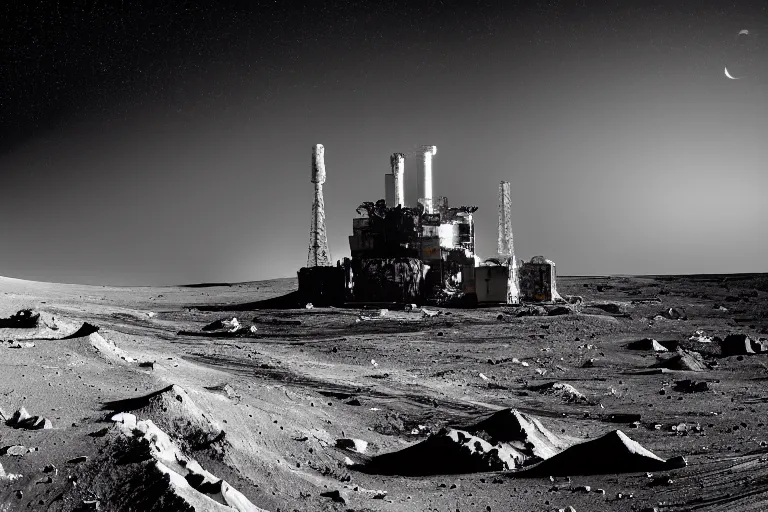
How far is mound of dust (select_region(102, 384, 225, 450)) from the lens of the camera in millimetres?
10094

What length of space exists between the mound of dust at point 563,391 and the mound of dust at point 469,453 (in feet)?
14.8

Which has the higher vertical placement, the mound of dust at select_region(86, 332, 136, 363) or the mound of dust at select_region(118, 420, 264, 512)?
the mound of dust at select_region(86, 332, 136, 363)

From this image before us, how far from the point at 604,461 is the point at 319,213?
3248cm

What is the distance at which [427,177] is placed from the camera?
44.6 meters

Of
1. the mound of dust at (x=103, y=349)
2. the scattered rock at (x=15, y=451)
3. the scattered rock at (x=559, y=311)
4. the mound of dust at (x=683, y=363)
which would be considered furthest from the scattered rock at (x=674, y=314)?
the scattered rock at (x=15, y=451)

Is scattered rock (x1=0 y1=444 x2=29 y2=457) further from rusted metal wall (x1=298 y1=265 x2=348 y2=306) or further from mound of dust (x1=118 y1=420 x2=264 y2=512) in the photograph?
rusted metal wall (x1=298 y1=265 x2=348 y2=306)

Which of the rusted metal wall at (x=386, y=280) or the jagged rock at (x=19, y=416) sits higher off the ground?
the rusted metal wall at (x=386, y=280)

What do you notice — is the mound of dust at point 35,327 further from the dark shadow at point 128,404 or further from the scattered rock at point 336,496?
the scattered rock at point 336,496

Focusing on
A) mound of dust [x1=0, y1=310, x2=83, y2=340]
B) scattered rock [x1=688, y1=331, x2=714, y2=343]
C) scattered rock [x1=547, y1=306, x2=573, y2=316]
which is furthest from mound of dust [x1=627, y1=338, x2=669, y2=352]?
mound of dust [x1=0, y1=310, x2=83, y2=340]

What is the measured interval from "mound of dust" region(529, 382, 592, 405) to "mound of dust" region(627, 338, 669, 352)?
21.9ft

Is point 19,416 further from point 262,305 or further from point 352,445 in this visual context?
point 262,305

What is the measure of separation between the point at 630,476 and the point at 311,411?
5.34 meters

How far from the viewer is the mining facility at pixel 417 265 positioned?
37.8m

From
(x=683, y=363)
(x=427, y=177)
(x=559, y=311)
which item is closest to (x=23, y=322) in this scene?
(x=683, y=363)
